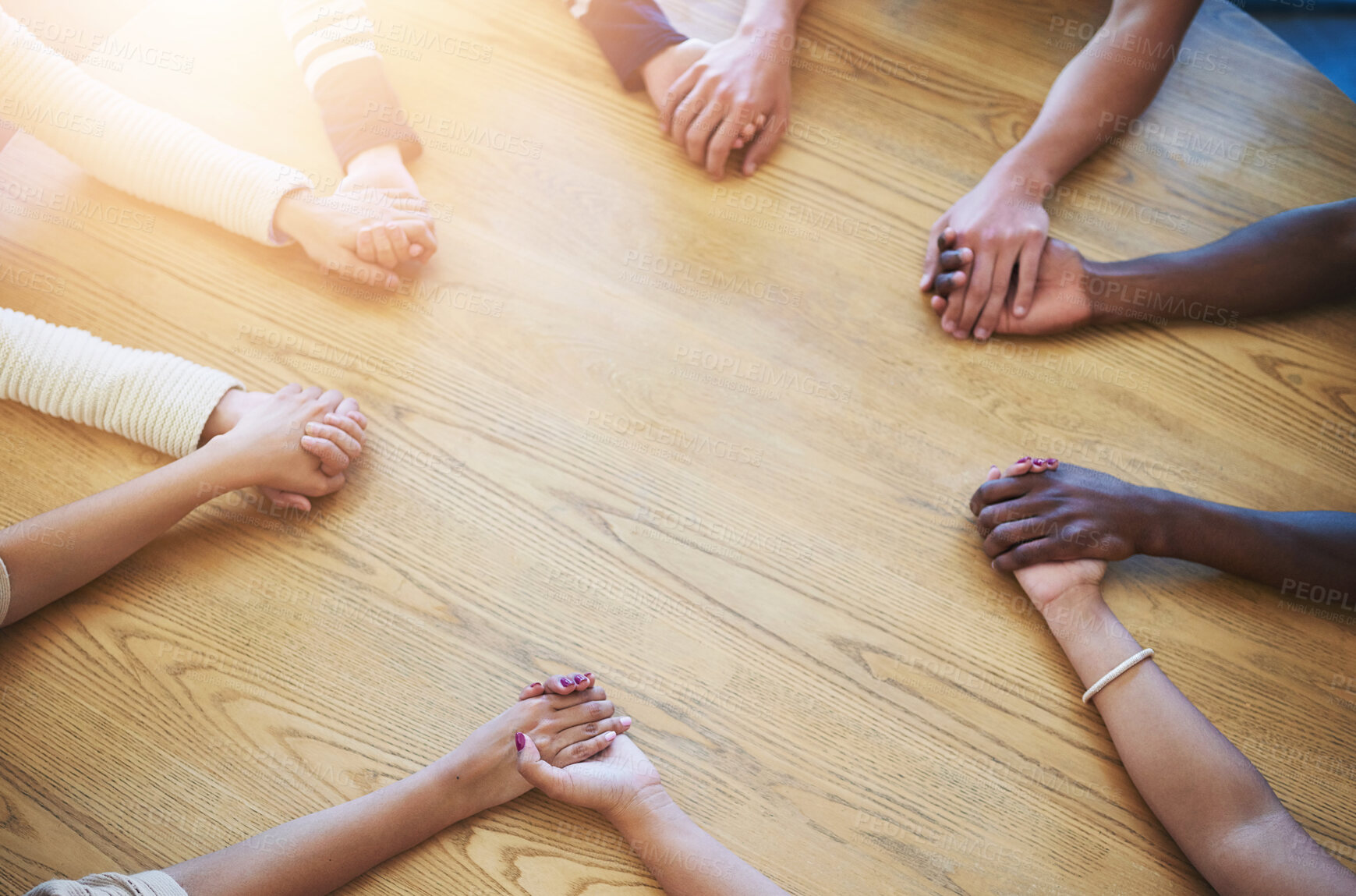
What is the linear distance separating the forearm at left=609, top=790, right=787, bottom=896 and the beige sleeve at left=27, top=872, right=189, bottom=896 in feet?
1.18

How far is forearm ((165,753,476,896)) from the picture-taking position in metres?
0.69

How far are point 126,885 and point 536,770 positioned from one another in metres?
0.32

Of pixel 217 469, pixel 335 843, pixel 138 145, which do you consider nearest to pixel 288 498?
pixel 217 469

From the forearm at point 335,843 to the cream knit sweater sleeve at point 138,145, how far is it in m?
0.63

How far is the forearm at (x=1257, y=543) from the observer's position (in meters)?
0.85

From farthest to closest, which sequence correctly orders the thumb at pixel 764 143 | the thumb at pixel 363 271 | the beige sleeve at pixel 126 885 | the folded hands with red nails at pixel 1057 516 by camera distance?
the thumb at pixel 764 143 → the thumb at pixel 363 271 → the folded hands with red nails at pixel 1057 516 → the beige sleeve at pixel 126 885

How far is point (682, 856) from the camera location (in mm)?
731

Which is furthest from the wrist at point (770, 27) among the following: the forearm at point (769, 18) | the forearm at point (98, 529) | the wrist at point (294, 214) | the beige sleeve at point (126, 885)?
the beige sleeve at point (126, 885)

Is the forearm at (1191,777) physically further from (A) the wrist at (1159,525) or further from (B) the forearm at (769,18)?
(B) the forearm at (769,18)

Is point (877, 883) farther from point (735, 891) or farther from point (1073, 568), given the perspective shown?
point (1073, 568)

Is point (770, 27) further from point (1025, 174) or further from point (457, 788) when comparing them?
point (457, 788)

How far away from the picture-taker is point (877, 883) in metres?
0.75

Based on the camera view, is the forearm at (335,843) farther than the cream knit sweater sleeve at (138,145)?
No

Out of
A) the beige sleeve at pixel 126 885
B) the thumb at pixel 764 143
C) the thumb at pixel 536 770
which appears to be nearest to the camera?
the beige sleeve at pixel 126 885
